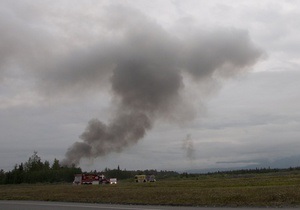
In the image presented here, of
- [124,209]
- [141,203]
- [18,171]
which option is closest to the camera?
[124,209]

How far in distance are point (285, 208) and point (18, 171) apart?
91542mm

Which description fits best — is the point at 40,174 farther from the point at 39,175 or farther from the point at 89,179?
the point at 89,179

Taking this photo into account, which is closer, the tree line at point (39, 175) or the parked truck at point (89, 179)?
the parked truck at point (89, 179)

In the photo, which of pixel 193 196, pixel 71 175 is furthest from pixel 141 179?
pixel 193 196

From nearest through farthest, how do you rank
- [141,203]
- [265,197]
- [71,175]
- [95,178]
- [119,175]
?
[265,197] → [141,203] → [95,178] → [71,175] → [119,175]

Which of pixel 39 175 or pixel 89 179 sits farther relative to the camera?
pixel 39 175

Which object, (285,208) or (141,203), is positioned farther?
(141,203)

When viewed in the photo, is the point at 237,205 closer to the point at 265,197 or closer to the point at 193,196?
the point at 265,197

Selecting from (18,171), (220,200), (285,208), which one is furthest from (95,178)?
(285,208)

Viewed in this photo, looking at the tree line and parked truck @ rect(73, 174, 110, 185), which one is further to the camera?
the tree line

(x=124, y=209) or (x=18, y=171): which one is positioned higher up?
(x=18, y=171)

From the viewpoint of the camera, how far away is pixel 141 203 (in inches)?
1025

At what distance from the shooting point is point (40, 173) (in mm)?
96938

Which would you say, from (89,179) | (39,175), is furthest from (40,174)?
(89,179)
